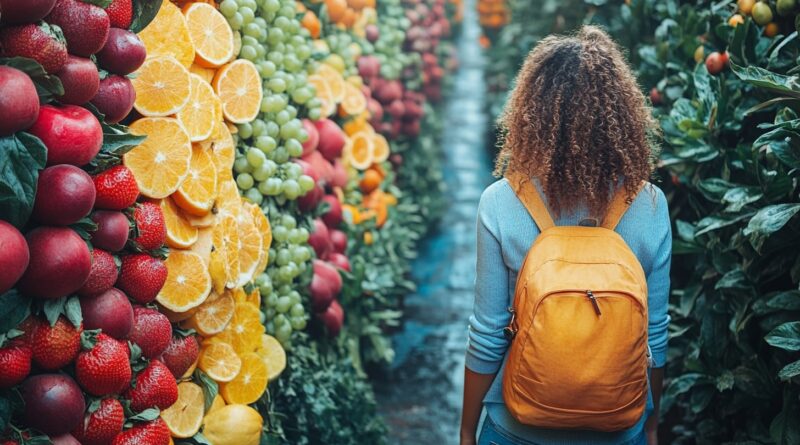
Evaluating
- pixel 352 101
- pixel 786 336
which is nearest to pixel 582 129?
pixel 786 336

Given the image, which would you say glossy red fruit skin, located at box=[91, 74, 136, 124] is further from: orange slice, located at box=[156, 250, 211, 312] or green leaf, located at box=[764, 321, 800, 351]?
green leaf, located at box=[764, 321, 800, 351]

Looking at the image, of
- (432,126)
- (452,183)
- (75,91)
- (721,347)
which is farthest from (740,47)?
(452,183)

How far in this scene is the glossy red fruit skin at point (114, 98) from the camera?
2.13m

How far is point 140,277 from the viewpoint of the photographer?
7.20 feet

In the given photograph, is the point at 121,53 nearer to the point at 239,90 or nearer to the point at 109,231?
the point at 109,231

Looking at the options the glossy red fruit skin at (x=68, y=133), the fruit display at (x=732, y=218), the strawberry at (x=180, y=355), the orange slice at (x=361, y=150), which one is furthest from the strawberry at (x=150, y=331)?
the orange slice at (x=361, y=150)

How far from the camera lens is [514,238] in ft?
6.43

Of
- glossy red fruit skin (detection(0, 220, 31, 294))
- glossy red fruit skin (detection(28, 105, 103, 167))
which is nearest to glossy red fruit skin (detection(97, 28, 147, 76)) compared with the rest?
glossy red fruit skin (detection(28, 105, 103, 167))

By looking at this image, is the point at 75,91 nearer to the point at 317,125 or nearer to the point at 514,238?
the point at 514,238

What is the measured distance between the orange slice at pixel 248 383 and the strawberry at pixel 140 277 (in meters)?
0.62

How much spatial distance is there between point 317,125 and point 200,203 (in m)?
1.35

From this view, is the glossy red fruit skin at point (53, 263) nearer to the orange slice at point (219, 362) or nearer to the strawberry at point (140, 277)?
the strawberry at point (140, 277)

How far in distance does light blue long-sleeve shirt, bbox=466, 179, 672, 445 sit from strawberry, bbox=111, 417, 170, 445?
86 centimetres

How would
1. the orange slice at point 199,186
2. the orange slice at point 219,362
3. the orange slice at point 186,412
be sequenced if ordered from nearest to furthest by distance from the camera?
the orange slice at point 186,412 → the orange slice at point 199,186 → the orange slice at point 219,362
